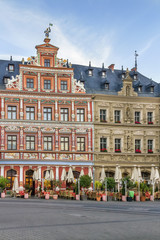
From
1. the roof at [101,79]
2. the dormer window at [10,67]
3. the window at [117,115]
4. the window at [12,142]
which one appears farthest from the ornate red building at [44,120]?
the window at [117,115]

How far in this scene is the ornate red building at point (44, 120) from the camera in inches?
1665

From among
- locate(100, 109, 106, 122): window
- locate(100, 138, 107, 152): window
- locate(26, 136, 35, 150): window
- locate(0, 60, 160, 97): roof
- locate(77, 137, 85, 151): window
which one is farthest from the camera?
locate(0, 60, 160, 97): roof

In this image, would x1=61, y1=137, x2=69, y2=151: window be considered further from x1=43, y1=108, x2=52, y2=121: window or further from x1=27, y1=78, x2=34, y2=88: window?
x1=27, y1=78, x2=34, y2=88: window

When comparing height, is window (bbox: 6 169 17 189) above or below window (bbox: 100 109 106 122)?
below

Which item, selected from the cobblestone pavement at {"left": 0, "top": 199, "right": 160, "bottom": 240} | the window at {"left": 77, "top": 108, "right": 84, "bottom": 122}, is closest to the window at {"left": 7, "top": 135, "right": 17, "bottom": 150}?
the window at {"left": 77, "top": 108, "right": 84, "bottom": 122}

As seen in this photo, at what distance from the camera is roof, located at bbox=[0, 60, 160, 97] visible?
151 feet

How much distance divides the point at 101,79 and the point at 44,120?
10221 mm

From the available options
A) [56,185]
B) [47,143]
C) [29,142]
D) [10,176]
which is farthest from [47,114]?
[56,185]

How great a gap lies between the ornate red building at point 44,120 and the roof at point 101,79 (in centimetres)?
111

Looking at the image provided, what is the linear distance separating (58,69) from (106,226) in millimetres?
30623

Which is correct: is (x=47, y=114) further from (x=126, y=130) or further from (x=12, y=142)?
(x=126, y=130)

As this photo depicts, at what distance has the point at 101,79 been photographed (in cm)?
4881

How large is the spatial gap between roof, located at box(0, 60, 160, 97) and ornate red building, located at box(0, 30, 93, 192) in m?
1.11

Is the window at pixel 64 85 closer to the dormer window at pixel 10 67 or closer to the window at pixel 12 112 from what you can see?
the window at pixel 12 112
